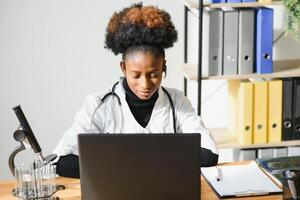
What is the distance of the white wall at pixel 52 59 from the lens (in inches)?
135

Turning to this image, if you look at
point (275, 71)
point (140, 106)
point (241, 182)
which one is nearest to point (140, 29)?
point (140, 106)

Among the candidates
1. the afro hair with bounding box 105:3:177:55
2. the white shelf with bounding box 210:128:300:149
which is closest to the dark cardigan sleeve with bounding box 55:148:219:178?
the afro hair with bounding box 105:3:177:55

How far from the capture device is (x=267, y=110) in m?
3.31

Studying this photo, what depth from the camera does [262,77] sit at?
3266 mm

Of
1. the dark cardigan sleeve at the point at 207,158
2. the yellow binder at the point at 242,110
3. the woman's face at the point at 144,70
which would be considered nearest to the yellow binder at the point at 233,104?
the yellow binder at the point at 242,110

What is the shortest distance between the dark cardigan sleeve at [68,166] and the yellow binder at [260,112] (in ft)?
4.78

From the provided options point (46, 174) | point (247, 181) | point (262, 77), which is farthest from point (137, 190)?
point (262, 77)

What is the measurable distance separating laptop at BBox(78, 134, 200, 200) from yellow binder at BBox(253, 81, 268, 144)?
164 cm

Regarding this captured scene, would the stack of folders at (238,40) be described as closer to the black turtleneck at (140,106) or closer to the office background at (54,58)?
the office background at (54,58)

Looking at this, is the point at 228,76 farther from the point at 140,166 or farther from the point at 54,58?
the point at 140,166

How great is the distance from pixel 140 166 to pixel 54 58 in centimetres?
195

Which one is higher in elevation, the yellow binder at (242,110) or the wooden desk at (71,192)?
the yellow binder at (242,110)

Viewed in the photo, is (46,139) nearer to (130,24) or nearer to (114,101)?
(114,101)

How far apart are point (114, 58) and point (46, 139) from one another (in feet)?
2.15
